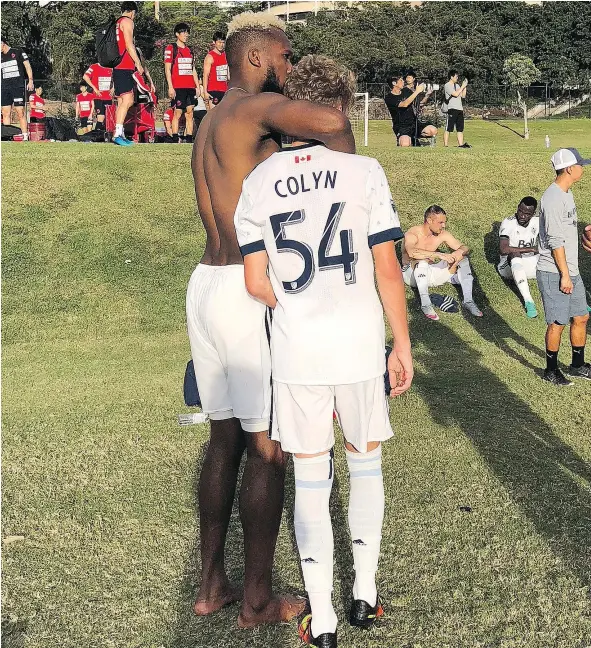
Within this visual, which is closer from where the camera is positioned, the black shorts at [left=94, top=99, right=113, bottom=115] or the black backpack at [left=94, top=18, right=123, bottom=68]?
the black backpack at [left=94, top=18, right=123, bottom=68]

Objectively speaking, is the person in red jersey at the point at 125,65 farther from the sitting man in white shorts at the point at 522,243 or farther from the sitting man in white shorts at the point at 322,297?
the sitting man in white shorts at the point at 322,297

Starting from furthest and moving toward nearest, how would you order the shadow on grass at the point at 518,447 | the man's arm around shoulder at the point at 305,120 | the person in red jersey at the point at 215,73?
the person in red jersey at the point at 215,73
the shadow on grass at the point at 518,447
the man's arm around shoulder at the point at 305,120

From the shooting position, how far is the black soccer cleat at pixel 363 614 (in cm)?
351

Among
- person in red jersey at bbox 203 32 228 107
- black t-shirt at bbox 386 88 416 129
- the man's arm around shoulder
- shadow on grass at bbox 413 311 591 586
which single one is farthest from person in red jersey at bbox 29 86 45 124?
the man's arm around shoulder

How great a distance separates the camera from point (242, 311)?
342cm

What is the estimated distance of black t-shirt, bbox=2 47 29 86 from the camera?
14833 mm

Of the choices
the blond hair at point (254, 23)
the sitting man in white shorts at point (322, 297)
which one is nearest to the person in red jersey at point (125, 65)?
the blond hair at point (254, 23)

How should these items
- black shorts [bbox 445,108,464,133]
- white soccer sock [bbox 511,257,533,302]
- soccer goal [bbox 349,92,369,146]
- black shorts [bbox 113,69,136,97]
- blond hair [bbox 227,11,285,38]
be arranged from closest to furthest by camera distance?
blond hair [bbox 227,11,285,38] < soccer goal [bbox 349,92,369,146] < white soccer sock [bbox 511,257,533,302] < black shorts [bbox 113,69,136,97] < black shorts [bbox 445,108,464,133]

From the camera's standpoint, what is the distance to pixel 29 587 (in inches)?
156

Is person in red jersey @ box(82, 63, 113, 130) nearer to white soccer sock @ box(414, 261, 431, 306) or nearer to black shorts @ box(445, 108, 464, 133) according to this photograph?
black shorts @ box(445, 108, 464, 133)

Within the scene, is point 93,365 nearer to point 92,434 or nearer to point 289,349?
point 92,434

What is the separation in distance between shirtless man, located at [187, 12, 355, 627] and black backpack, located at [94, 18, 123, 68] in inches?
402

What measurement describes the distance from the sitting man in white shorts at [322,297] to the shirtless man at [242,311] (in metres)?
0.19

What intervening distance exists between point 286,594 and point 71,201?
9.61m
